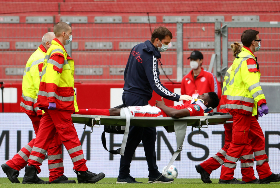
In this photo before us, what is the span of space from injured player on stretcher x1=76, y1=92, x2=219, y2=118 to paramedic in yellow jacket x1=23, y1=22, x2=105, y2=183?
0.35 meters

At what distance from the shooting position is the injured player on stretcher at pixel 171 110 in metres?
5.24

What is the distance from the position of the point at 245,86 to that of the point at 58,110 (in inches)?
83.5

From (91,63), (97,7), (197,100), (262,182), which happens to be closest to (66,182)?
(197,100)

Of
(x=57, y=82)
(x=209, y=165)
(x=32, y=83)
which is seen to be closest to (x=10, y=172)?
(x=32, y=83)

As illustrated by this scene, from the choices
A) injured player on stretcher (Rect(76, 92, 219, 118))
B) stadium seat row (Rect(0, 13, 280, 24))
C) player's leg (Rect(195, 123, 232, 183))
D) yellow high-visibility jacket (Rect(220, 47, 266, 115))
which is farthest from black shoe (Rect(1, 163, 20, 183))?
stadium seat row (Rect(0, 13, 280, 24))

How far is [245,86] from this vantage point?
5.62 meters

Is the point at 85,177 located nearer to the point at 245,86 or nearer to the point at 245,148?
the point at 245,148

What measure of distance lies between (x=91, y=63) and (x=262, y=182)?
461 centimetres

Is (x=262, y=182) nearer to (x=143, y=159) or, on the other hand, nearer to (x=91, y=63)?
(x=143, y=159)

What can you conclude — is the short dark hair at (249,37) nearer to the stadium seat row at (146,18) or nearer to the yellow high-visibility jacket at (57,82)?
the yellow high-visibility jacket at (57,82)

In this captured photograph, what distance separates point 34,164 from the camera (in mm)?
5465

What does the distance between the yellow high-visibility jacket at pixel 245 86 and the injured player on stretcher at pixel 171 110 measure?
0.23 m

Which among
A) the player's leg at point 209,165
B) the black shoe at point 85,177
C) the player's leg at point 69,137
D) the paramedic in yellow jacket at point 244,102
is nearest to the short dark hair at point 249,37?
the paramedic in yellow jacket at point 244,102

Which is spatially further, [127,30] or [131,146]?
[127,30]
